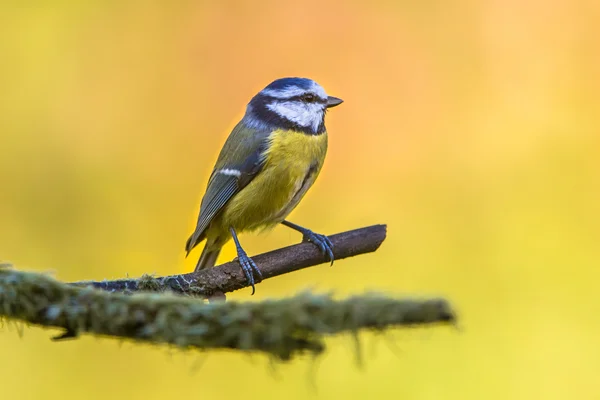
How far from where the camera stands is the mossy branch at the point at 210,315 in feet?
2.15

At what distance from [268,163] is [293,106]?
0.20 metres

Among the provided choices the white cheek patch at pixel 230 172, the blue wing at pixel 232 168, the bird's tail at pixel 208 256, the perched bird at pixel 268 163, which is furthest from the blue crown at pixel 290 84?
the bird's tail at pixel 208 256

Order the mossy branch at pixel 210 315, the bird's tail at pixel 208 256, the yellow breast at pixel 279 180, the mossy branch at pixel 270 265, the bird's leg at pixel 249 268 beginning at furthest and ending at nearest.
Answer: the bird's tail at pixel 208 256, the yellow breast at pixel 279 180, the bird's leg at pixel 249 268, the mossy branch at pixel 270 265, the mossy branch at pixel 210 315

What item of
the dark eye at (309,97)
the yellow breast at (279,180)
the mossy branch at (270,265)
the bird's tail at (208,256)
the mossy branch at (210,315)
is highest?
the dark eye at (309,97)

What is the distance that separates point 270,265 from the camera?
1.46 metres

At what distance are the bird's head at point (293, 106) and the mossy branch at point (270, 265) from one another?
0.46 metres

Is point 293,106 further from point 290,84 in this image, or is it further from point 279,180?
point 279,180

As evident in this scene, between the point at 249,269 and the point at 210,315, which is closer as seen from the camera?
the point at 210,315

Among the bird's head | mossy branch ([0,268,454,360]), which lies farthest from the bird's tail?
mossy branch ([0,268,454,360])

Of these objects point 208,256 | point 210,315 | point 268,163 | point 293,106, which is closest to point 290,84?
point 293,106

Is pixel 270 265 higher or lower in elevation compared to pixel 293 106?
lower

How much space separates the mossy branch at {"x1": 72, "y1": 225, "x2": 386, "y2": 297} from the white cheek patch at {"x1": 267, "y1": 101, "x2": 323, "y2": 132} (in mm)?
469

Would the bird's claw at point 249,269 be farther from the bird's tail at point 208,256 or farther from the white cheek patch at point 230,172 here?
the bird's tail at point 208,256

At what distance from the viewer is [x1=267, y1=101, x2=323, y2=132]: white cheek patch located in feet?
6.07
